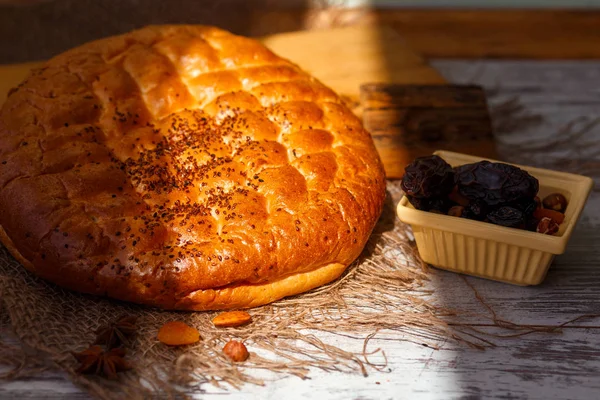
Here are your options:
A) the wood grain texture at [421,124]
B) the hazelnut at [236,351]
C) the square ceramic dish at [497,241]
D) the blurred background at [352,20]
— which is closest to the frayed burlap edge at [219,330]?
the hazelnut at [236,351]

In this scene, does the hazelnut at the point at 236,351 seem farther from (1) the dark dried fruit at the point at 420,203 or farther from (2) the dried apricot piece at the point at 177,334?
(1) the dark dried fruit at the point at 420,203

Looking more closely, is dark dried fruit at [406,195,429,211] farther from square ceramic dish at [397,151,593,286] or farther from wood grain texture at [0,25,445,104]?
wood grain texture at [0,25,445,104]

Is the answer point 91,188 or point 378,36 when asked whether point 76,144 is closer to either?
point 91,188

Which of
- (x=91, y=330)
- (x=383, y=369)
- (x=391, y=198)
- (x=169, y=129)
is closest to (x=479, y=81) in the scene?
(x=391, y=198)

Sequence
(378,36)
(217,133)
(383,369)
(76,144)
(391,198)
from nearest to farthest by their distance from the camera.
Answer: (383,369) < (76,144) < (217,133) < (391,198) < (378,36)

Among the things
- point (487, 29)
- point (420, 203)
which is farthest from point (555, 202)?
point (487, 29)

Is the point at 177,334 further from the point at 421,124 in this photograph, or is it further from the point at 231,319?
the point at 421,124
